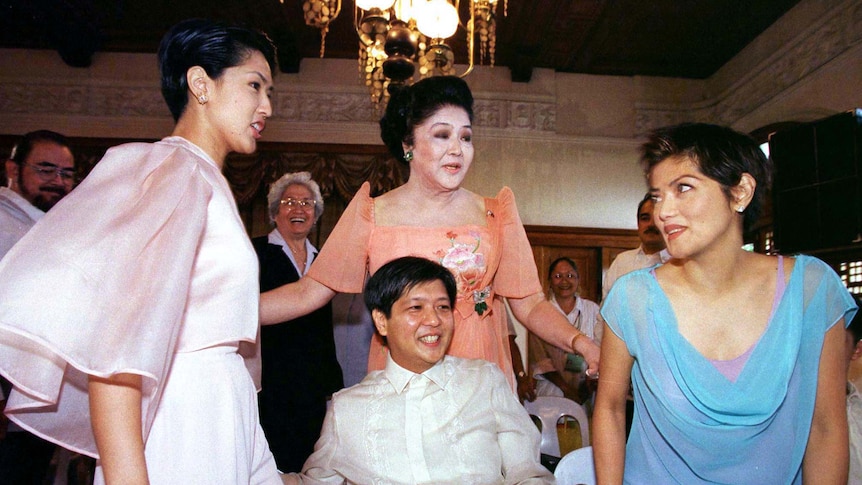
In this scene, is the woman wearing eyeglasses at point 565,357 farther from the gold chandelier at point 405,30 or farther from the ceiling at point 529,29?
the ceiling at point 529,29

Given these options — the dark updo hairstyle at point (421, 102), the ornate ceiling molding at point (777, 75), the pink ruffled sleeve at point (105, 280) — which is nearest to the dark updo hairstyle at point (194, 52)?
the pink ruffled sleeve at point (105, 280)

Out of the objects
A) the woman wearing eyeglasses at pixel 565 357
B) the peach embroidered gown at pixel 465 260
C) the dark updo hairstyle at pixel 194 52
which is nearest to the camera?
the dark updo hairstyle at pixel 194 52

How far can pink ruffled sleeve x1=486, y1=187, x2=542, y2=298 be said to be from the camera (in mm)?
2270

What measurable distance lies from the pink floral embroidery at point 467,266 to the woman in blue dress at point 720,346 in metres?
0.59

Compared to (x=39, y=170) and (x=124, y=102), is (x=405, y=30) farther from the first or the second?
(x=124, y=102)

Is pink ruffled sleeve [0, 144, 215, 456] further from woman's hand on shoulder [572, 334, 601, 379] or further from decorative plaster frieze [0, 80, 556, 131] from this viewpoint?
decorative plaster frieze [0, 80, 556, 131]

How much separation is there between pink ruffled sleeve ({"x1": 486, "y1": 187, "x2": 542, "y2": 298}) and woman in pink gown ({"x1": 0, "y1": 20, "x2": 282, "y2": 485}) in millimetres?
1073

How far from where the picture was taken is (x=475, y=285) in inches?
86.3

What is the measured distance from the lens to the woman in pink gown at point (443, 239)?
2.18 meters

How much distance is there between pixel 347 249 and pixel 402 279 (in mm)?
283

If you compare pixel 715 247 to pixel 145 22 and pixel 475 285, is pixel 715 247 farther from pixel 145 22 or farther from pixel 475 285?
pixel 145 22

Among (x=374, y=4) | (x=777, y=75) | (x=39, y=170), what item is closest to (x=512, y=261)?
(x=374, y=4)

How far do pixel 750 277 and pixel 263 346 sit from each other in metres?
2.34

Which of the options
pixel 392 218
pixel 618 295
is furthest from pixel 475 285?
pixel 618 295
